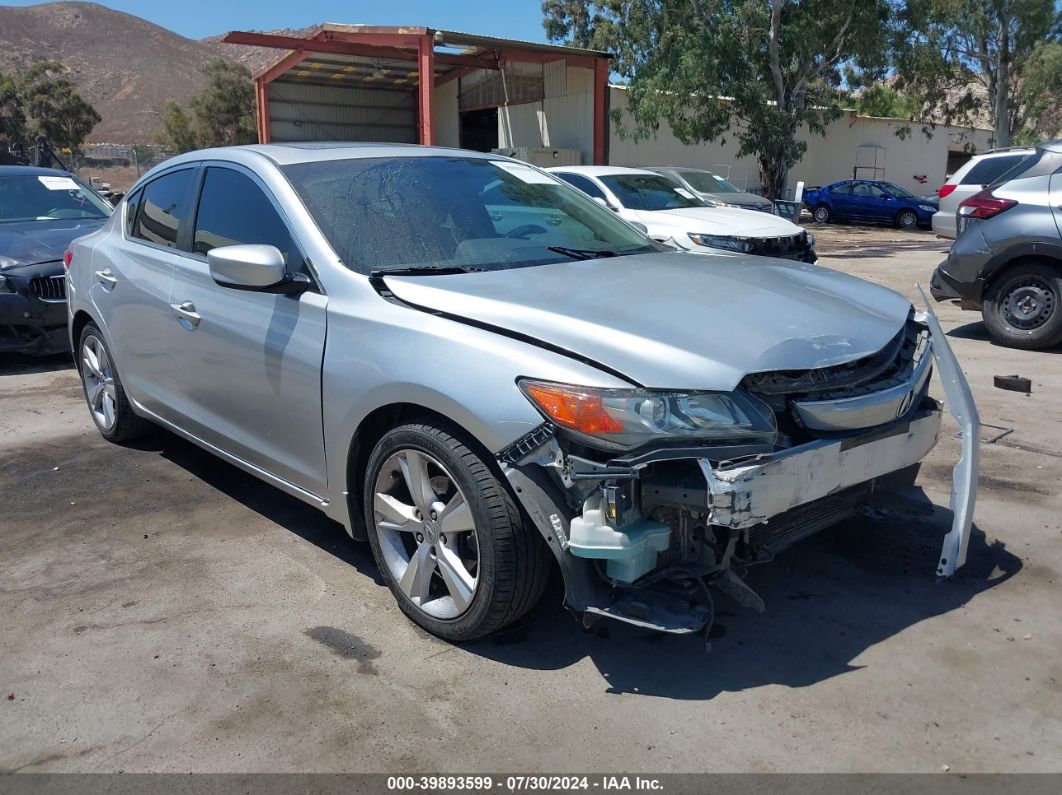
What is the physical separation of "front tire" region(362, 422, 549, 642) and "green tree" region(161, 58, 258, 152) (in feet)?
190

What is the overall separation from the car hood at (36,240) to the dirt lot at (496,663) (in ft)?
13.2

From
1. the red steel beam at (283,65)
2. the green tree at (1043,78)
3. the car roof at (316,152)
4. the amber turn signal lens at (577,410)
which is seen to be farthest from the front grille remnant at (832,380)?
the green tree at (1043,78)

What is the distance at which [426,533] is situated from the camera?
10.9 feet

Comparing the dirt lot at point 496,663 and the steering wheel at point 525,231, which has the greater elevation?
the steering wheel at point 525,231

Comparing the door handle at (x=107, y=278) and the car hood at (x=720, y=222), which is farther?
the car hood at (x=720, y=222)

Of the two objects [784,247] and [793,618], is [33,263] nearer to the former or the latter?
[793,618]

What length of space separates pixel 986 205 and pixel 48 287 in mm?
8129

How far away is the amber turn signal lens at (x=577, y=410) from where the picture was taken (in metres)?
2.77

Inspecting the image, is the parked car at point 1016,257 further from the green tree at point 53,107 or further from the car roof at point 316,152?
the green tree at point 53,107

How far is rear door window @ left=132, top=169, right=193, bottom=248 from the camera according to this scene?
15.3 ft

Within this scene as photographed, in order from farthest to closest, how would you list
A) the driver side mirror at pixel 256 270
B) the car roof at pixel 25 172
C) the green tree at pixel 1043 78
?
the green tree at pixel 1043 78
the car roof at pixel 25 172
the driver side mirror at pixel 256 270

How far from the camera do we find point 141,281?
Result: 479 cm

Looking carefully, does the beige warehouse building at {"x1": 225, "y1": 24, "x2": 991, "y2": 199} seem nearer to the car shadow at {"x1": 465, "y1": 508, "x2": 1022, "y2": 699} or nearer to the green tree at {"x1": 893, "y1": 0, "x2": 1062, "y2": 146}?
the green tree at {"x1": 893, "y1": 0, "x2": 1062, "y2": 146}

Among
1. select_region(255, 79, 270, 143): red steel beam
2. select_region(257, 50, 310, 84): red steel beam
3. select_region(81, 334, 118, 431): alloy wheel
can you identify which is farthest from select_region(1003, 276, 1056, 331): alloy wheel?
select_region(255, 79, 270, 143): red steel beam
